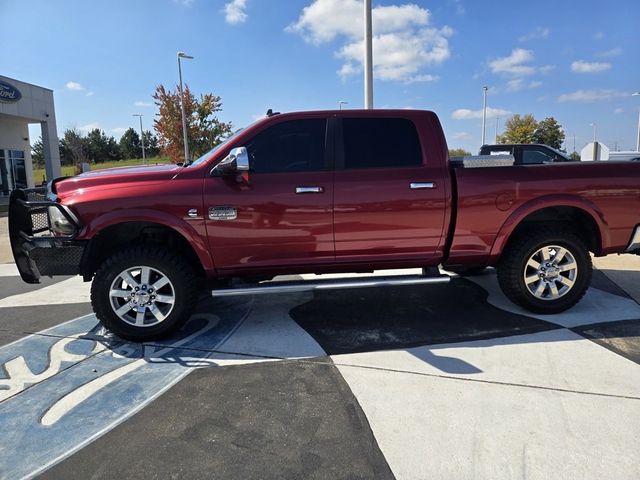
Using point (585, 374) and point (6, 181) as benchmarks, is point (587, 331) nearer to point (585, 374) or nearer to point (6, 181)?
point (585, 374)

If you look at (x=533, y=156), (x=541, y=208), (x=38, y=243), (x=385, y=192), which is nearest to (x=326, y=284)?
(x=385, y=192)

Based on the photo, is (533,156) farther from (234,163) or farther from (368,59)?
(234,163)

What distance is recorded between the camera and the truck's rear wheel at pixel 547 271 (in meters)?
4.48

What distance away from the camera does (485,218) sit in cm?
438

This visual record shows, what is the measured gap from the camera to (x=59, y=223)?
156 inches

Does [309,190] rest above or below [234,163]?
below

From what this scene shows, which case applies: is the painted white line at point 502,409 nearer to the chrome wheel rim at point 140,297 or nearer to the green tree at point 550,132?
the chrome wheel rim at point 140,297

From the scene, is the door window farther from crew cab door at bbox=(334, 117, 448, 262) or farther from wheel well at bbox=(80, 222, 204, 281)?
wheel well at bbox=(80, 222, 204, 281)

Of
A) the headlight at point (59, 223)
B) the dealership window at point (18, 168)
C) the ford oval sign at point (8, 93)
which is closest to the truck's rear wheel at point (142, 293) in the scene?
the headlight at point (59, 223)

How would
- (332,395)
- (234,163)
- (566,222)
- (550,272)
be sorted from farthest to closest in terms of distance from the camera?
(566,222), (550,272), (234,163), (332,395)

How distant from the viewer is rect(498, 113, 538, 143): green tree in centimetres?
4359

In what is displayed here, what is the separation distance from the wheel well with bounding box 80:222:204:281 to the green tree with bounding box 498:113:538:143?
146 feet

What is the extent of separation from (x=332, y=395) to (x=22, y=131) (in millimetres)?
33070

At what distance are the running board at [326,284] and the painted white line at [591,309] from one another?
1.08m
